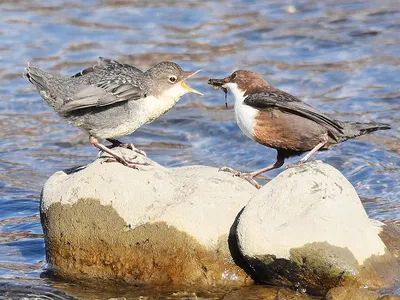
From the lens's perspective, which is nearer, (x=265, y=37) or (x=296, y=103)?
(x=296, y=103)

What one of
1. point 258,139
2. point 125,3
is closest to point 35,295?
point 258,139

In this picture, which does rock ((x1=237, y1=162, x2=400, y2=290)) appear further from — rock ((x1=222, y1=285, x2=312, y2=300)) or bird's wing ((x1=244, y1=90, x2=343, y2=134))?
bird's wing ((x1=244, y1=90, x2=343, y2=134))

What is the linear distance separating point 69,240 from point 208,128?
196 inches

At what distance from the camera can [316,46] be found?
14344 mm

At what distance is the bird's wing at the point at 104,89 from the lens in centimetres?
729

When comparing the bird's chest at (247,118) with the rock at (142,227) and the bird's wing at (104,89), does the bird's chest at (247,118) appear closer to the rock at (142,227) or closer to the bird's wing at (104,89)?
the rock at (142,227)

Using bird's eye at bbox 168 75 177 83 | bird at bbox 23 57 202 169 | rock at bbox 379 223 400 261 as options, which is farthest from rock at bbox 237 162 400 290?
bird's eye at bbox 168 75 177 83

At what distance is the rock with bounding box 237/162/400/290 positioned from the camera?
630 cm

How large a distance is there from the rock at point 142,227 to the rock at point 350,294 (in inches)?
32.3

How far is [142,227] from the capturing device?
22.1 feet

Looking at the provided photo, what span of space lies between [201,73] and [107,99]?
→ 620 centimetres

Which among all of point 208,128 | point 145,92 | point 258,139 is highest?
point 145,92

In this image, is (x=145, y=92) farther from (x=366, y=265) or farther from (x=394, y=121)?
(x=394, y=121)

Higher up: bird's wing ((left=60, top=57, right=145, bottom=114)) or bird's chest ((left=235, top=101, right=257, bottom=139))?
bird's wing ((left=60, top=57, right=145, bottom=114))
